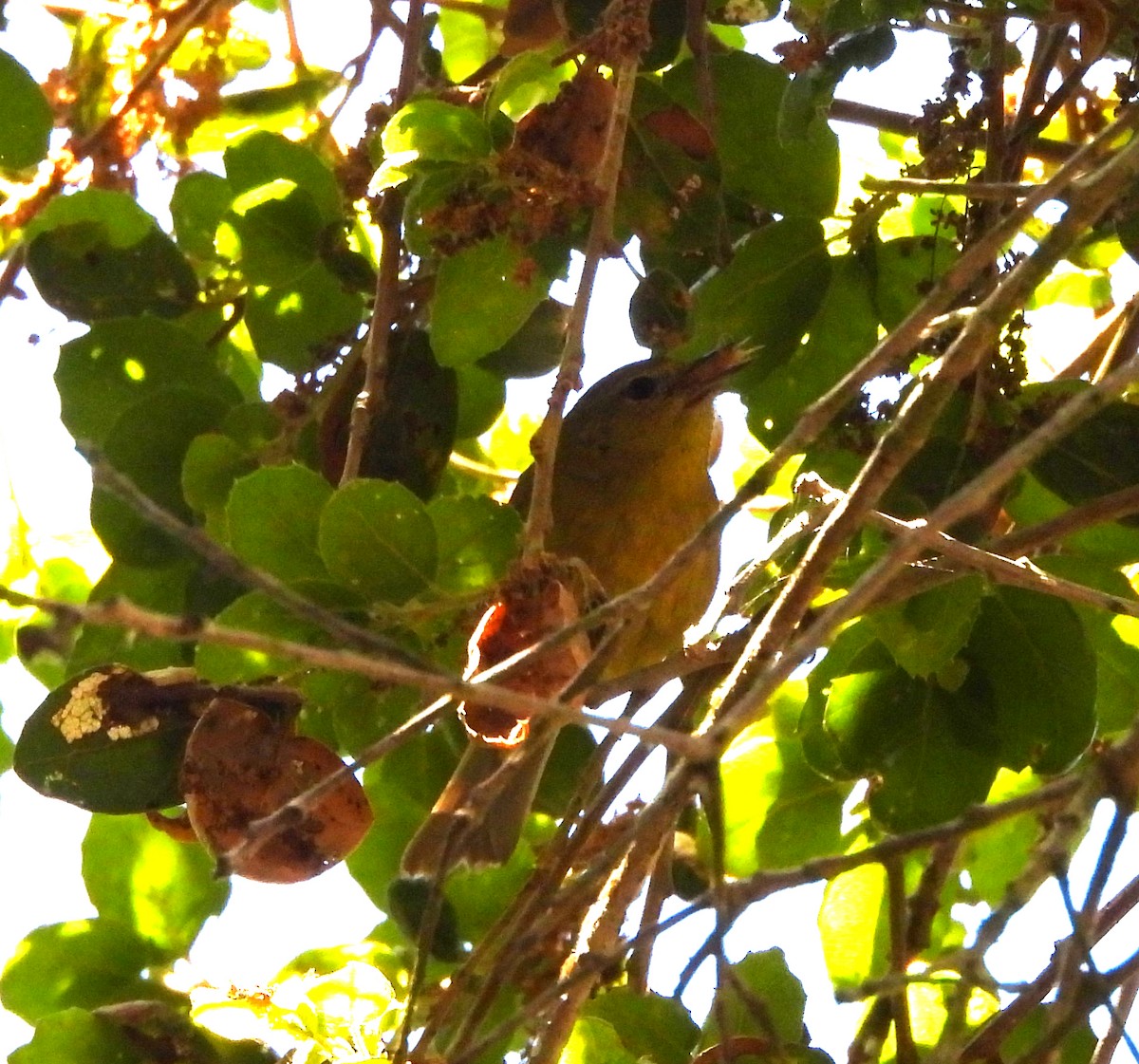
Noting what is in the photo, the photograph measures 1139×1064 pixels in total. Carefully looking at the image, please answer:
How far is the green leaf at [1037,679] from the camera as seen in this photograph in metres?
1.83

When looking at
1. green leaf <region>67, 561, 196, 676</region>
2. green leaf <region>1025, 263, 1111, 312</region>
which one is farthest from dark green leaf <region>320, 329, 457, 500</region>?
green leaf <region>1025, 263, 1111, 312</region>

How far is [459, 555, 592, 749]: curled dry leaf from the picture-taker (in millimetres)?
1550

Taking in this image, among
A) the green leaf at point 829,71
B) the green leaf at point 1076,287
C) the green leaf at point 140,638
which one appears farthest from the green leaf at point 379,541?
the green leaf at point 1076,287

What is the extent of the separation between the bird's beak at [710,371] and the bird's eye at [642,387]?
18 cm

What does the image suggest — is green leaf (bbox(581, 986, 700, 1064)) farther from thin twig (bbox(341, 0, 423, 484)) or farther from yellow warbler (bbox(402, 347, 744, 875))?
yellow warbler (bbox(402, 347, 744, 875))

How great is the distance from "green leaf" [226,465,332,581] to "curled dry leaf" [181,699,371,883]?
0.16 meters

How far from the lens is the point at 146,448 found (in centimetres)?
211

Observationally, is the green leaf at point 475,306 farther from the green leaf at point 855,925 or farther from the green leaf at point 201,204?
the green leaf at point 855,925

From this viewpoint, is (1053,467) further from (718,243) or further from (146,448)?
(146,448)

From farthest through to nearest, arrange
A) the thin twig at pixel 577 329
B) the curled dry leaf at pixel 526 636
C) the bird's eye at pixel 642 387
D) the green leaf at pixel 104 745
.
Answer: the bird's eye at pixel 642 387 → the green leaf at pixel 104 745 → the thin twig at pixel 577 329 → the curled dry leaf at pixel 526 636

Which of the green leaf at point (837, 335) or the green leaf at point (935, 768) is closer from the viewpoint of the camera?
the green leaf at point (935, 768)

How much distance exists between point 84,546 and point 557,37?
3.57 feet

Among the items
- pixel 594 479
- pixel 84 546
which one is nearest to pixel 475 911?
pixel 84 546

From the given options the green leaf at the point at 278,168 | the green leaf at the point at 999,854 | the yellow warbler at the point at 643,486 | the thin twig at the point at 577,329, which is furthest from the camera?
the yellow warbler at the point at 643,486
